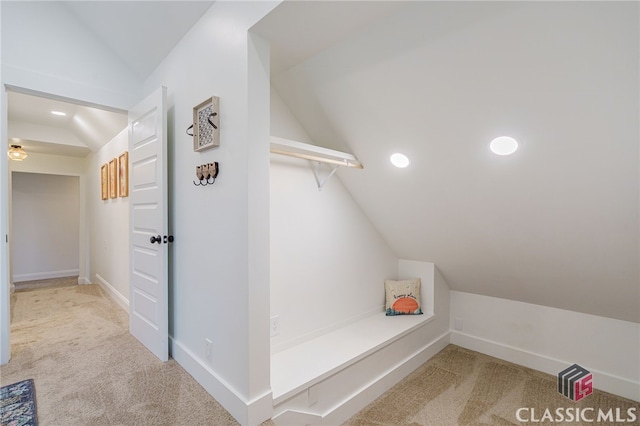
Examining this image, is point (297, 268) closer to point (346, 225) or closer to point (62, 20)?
point (346, 225)

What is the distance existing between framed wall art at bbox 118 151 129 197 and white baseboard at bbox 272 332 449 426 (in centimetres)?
293

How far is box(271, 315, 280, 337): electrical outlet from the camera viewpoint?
7.77 ft

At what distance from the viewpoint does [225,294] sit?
1.81m

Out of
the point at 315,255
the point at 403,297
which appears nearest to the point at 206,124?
the point at 315,255

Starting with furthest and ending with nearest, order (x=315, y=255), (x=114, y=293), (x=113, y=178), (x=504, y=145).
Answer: (x=114, y=293) < (x=113, y=178) < (x=315, y=255) < (x=504, y=145)

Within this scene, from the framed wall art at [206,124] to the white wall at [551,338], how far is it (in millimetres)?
3091

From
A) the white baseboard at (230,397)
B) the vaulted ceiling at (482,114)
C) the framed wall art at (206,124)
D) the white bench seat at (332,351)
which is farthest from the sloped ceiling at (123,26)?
the white bench seat at (332,351)

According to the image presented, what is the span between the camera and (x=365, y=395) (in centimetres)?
244

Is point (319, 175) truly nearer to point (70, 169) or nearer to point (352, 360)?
point (352, 360)

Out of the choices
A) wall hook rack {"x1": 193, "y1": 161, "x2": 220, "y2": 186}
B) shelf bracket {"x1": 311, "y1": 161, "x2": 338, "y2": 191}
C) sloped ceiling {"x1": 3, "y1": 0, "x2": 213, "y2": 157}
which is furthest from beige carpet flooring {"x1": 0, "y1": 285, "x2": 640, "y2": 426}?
sloped ceiling {"x1": 3, "y1": 0, "x2": 213, "y2": 157}

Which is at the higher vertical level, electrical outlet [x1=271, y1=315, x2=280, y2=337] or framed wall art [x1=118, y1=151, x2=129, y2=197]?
framed wall art [x1=118, y1=151, x2=129, y2=197]

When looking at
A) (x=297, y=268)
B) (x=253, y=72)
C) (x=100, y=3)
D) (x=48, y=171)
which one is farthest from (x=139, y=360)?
(x=48, y=171)

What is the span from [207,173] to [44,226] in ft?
19.4

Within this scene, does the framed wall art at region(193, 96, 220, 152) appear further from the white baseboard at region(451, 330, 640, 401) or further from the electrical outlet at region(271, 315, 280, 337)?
the white baseboard at region(451, 330, 640, 401)
